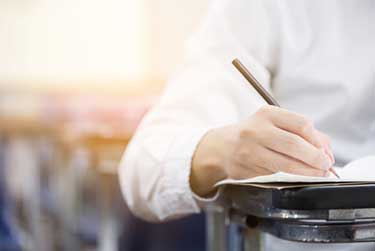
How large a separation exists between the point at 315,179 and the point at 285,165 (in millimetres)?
86

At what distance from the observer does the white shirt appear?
0.70 m

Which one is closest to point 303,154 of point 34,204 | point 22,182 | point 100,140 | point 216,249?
point 216,249

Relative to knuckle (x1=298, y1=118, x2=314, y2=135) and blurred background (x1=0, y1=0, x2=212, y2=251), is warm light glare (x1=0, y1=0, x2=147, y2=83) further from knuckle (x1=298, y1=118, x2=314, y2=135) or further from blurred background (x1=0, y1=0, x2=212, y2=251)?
knuckle (x1=298, y1=118, x2=314, y2=135)

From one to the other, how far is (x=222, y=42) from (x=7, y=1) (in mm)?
2833

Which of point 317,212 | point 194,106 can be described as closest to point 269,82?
point 194,106

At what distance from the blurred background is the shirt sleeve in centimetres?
97

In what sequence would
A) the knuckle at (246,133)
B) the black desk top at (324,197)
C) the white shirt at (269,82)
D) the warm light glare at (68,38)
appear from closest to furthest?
the black desk top at (324,197) < the knuckle at (246,133) < the white shirt at (269,82) < the warm light glare at (68,38)

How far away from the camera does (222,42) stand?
748 mm

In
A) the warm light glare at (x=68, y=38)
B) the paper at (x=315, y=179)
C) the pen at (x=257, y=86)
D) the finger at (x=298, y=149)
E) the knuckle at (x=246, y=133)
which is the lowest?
the paper at (x=315, y=179)

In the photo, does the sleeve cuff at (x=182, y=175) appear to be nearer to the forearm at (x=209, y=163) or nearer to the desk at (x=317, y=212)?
the forearm at (x=209, y=163)

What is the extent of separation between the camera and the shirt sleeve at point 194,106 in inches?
26.2

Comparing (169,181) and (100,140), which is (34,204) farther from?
(169,181)

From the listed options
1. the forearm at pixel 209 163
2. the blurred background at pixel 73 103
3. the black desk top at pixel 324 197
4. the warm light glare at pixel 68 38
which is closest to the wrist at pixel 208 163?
the forearm at pixel 209 163

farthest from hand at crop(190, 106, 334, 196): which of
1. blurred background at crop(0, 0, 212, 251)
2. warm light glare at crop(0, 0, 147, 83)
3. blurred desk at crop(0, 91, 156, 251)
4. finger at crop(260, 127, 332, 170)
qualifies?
warm light glare at crop(0, 0, 147, 83)
